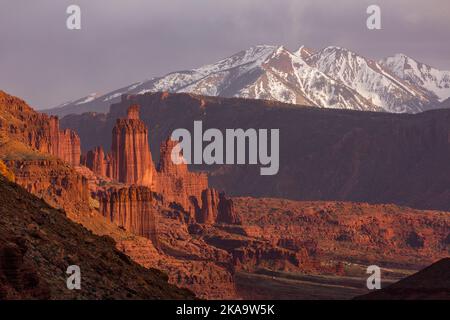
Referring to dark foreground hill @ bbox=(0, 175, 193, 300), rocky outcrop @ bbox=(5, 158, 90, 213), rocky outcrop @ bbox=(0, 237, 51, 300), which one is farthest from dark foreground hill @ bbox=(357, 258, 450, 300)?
rocky outcrop @ bbox=(5, 158, 90, 213)

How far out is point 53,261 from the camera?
66.1 m

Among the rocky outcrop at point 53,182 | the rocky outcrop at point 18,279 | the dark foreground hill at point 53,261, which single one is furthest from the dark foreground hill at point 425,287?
the rocky outcrop at point 53,182

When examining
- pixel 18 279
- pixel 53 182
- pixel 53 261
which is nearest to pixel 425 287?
pixel 53 261

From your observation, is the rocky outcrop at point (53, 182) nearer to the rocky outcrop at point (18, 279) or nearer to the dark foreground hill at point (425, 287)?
the dark foreground hill at point (425, 287)

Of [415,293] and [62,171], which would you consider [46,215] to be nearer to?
[415,293]

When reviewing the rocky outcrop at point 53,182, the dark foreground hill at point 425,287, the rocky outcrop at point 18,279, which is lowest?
the dark foreground hill at point 425,287

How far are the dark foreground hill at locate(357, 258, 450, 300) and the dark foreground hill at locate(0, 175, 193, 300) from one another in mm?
32739

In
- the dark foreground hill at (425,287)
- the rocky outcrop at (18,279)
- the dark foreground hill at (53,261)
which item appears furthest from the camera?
the dark foreground hill at (425,287)

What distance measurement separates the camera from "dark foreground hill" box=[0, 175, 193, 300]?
60.9 m

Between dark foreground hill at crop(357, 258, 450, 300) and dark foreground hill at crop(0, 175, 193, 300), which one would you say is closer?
dark foreground hill at crop(0, 175, 193, 300)

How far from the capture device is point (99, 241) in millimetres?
78750

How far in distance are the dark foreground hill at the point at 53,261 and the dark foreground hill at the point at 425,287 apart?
3274 cm

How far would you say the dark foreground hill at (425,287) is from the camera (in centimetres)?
10721

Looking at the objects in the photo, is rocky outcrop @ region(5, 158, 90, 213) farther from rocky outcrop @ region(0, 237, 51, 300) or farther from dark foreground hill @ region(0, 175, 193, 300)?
rocky outcrop @ region(0, 237, 51, 300)
